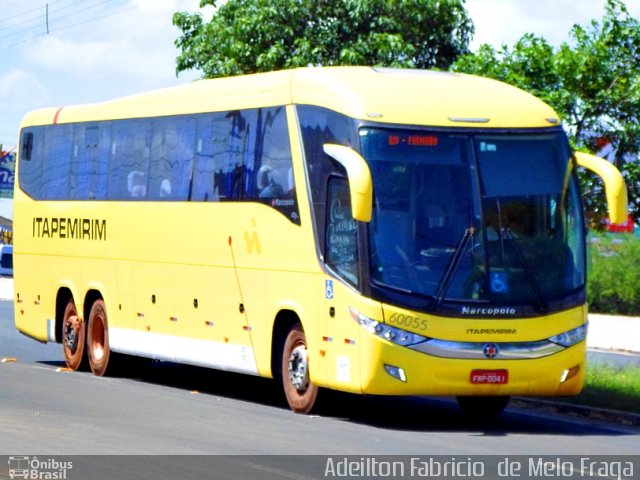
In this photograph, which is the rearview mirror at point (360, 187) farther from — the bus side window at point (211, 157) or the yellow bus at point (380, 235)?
the bus side window at point (211, 157)

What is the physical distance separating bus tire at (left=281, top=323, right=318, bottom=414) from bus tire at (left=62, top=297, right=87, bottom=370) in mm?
6015

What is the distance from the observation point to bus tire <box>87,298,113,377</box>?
21219mm

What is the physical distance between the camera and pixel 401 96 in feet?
50.9

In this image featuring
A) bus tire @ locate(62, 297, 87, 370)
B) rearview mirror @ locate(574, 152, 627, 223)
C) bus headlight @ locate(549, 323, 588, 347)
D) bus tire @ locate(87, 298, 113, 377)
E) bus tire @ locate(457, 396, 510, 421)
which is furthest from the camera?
bus tire @ locate(62, 297, 87, 370)

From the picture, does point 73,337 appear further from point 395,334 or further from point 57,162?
point 395,334

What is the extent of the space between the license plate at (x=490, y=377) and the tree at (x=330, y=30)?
64.1 feet

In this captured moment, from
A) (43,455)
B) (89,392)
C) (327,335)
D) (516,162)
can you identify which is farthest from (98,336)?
(43,455)

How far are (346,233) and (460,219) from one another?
1.13 meters

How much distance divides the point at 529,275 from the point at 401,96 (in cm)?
222

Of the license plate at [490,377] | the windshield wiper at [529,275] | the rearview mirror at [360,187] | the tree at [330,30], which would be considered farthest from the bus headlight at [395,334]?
the tree at [330,30]

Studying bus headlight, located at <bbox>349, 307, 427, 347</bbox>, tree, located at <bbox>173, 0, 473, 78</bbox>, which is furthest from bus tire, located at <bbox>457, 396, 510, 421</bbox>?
tree, located at <bbox>173, 0, 473, 78</bbox>

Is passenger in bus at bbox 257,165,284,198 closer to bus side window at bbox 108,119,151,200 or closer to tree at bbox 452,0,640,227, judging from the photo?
bus side window at bbox 108,119,151,200

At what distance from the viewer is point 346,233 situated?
15156 millimetres

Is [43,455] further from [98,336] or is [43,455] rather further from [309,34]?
[309,34]
